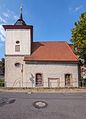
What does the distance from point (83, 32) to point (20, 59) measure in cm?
1202

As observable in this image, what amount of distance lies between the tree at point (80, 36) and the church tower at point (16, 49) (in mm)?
9661

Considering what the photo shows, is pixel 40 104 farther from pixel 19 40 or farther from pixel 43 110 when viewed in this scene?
pixel 19 40

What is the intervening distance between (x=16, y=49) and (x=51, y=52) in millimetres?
5651

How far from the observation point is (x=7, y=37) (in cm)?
4125

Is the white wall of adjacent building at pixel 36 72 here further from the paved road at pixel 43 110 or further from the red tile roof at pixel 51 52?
the paved road at pixel 43 110

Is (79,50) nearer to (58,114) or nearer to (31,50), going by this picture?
(31,50)

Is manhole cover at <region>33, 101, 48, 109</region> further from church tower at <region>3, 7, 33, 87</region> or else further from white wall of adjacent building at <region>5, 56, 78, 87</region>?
church tower at <region>3, 7, 33, 87</region>

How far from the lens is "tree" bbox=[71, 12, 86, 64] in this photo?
32375mm

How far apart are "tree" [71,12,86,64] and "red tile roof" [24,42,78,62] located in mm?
5639

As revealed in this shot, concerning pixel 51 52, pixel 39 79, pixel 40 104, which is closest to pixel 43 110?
pixel 40 104

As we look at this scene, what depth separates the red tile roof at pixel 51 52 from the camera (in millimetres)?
39562

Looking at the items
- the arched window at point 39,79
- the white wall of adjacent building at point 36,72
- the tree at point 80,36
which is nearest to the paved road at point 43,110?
the tree at point 80,36

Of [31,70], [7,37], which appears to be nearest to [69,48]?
[31,70]

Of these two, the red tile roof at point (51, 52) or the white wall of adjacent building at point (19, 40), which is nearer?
the red tile roof at point (51, 52)
